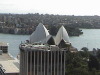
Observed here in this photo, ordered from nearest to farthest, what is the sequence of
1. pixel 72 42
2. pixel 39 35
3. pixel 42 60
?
pixel 42 60, pixel 39 35, pixel 72 42

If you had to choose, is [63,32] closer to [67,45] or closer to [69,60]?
[67,45]

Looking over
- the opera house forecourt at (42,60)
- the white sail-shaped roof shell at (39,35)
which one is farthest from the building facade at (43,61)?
the white sail-shaped roof shell at (39,35)

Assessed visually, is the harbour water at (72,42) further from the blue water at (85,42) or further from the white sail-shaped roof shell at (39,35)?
the white sail-shaped roof shell at (39,35)

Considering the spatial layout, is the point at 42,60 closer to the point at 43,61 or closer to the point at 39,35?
the point at 43,61

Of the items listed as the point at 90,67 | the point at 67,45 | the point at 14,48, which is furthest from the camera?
the point at 14,48

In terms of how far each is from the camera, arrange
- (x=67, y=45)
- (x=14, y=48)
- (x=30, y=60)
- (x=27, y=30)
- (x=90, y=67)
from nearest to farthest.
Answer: (x=30, y=60)
(x=90, y=67)
(x=67, y=45)
(x=14, y=48)
(x=27, y=30)

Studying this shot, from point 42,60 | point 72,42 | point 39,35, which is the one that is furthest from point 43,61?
point 72,42

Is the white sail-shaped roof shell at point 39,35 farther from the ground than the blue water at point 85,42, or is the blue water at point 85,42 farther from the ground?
the white sail-shaped roof shell at point 39,35

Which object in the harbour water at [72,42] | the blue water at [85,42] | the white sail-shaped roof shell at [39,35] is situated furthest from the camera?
the blue water at [85,42]

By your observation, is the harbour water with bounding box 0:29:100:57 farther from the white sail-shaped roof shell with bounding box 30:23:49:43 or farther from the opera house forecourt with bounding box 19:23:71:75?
the opera house forecourt with bounding box 19:23:71:75

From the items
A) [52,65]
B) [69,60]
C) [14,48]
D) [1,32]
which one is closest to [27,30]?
[1,32]

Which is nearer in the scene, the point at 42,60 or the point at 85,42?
the point at 42,60
